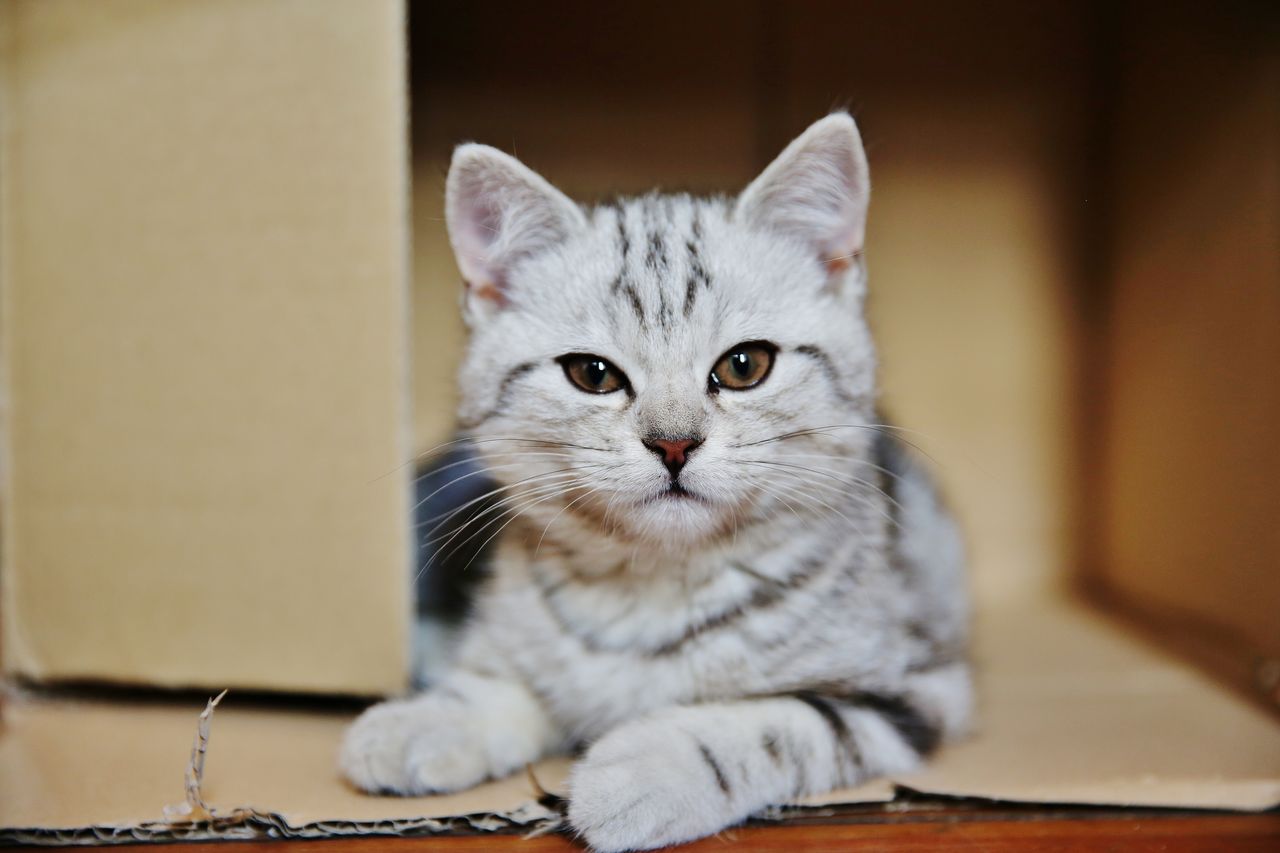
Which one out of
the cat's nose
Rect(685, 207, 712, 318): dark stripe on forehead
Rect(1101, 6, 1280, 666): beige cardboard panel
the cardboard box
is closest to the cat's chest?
the cardboard box

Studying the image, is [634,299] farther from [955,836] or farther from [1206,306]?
[1206,306]

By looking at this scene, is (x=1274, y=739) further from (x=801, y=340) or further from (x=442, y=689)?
(x=442, y=689)

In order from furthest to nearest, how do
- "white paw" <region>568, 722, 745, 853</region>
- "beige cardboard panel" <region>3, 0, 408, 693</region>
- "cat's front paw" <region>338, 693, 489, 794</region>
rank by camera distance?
"beige cardboard panel" <region>3, 0, 408, 693</region>, "cat's front paw" <region>338, 693, 489, 794</region>, "white paw" <region>568, 722, 745, 853</region>

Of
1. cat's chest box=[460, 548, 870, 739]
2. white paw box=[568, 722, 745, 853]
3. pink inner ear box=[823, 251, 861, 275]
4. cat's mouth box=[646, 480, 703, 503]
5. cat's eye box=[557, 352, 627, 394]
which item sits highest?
pink inner ear box=[823, 251, 861, 275]

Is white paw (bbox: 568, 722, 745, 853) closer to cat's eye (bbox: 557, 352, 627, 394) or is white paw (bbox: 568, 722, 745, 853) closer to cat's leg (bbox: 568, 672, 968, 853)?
cat's leg (bbox: 568, 672, 968, 853)

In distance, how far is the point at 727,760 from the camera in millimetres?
931

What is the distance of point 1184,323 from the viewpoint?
131 cm

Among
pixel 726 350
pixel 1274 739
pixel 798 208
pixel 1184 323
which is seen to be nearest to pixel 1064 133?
pixel 1184 323

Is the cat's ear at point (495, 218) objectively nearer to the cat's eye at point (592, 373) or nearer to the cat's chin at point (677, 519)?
the cat's eye at point (592, 373)

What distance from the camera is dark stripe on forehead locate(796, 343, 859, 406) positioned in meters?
1.00

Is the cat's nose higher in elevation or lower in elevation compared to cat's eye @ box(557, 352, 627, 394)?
lower

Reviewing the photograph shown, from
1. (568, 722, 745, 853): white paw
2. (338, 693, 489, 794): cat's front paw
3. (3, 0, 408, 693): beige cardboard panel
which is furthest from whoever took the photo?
(3, 0, 408, 693): beige cardboard panel

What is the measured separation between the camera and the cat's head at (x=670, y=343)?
0.92 meters

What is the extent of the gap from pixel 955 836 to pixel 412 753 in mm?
540
